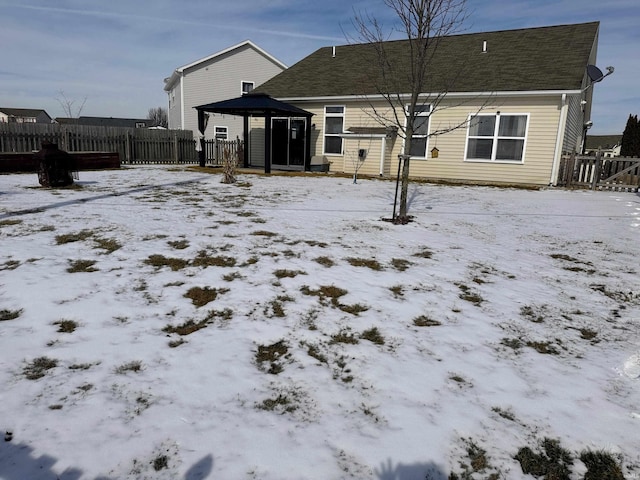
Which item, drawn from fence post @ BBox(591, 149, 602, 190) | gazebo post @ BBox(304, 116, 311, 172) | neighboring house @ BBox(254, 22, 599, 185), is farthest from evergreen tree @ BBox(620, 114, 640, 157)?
gazebo post @ BBox(304, 116, 311, 172)

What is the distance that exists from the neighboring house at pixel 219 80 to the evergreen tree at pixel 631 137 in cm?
3052

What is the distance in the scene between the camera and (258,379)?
2559mm

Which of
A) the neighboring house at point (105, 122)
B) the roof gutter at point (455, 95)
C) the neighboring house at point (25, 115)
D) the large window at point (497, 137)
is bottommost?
the large window at point (497, 137)

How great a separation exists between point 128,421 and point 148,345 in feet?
2.68

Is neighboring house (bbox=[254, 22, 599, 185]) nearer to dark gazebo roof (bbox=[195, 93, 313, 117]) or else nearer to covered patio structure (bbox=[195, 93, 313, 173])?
covered patio structure (bbox=[195, 93, 313, 173])

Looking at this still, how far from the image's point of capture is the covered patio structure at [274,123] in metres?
15.2

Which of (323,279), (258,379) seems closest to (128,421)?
(258,379)

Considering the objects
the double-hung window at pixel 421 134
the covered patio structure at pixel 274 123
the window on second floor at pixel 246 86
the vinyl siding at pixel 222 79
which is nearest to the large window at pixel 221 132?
the vinyl siding at pixel 222 79

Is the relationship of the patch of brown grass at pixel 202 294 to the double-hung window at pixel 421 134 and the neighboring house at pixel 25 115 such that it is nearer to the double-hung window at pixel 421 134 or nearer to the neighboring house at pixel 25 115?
the double-hung window at pixel 421 134

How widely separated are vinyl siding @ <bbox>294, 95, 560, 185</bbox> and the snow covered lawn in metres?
8.39

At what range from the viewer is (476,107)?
14273 mm

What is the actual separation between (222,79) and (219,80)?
23 centimetres

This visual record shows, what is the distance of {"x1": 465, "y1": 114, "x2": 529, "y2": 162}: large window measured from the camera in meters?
13.8

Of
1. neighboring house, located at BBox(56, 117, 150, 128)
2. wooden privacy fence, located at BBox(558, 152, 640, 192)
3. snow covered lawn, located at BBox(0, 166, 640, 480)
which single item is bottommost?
snow covered lawn, located at BBox(0, 166, 640, 480)
